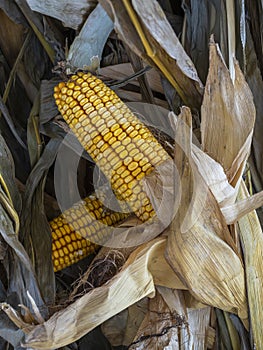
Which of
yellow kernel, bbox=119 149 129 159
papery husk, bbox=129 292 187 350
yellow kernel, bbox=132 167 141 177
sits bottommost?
papery husk, bbox=129 292 187 350

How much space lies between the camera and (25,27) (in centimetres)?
97

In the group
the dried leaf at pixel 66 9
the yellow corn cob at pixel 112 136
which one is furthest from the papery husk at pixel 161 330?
the dried leaf at pixel 66 9

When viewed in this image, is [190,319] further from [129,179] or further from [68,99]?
[68,99]

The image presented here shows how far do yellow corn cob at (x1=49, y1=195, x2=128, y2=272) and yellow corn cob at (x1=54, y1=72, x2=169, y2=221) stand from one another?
0.07m

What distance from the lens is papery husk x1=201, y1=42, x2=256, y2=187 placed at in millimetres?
721

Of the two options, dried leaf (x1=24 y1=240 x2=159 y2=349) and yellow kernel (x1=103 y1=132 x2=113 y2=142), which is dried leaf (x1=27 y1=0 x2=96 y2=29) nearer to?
yellow kernel (x1=103 y1=132 x2=113 y2=142)

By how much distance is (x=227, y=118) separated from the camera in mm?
741

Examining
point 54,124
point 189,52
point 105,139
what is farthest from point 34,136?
point 189,52

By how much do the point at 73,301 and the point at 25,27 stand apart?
48cm

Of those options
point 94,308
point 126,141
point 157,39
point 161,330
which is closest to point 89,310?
point 94,308

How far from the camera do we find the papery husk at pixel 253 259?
0.74 metres

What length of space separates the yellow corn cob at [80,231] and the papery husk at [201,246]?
0.16 metres

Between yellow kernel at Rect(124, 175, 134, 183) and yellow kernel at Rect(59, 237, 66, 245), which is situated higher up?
yellow kernel at Rect(124, 175, 134, 183)

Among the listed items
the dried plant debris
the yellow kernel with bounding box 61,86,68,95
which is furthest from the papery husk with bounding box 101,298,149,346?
the yellow kernel with bounding box 61,86,68,95
